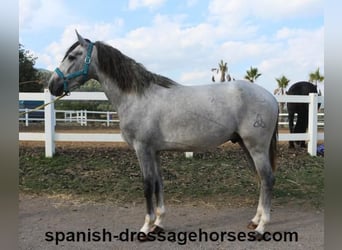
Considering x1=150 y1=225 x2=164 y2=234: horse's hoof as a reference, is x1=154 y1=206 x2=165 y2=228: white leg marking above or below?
above

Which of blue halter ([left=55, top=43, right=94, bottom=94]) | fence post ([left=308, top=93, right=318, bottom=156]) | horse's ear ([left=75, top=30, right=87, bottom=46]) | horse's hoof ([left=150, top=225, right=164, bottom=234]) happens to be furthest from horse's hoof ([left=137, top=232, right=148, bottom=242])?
fence post ([left=308, top=93, right=318, bottom=156])

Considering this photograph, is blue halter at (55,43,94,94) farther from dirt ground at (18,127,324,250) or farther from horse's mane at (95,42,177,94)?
dirt ground at (18,127,324,250)

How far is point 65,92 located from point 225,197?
116 inches

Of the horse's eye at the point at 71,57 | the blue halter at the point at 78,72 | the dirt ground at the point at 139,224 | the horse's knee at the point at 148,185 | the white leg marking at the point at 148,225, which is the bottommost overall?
the dirt ground at the point at 139,224

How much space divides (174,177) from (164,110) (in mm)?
2505

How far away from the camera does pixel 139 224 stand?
4.03m

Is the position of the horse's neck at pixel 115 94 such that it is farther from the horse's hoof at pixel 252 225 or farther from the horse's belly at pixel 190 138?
the horse's hoof at pixel 252 225

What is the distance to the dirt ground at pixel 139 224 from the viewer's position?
3.46 meters

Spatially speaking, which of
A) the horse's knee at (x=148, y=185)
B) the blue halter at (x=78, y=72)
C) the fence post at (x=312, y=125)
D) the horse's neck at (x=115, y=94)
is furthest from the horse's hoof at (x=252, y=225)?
the fence post at (x=312, y=125)

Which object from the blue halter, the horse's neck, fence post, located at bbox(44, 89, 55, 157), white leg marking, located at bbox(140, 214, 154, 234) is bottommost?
white leg marking, located at bbox(140, 214, 154, 234)

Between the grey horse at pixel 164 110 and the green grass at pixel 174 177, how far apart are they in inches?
59.1

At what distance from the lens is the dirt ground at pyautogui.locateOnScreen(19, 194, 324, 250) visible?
3.46 meters

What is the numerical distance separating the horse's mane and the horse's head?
13cm

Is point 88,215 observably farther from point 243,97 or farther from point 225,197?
point 243,97
